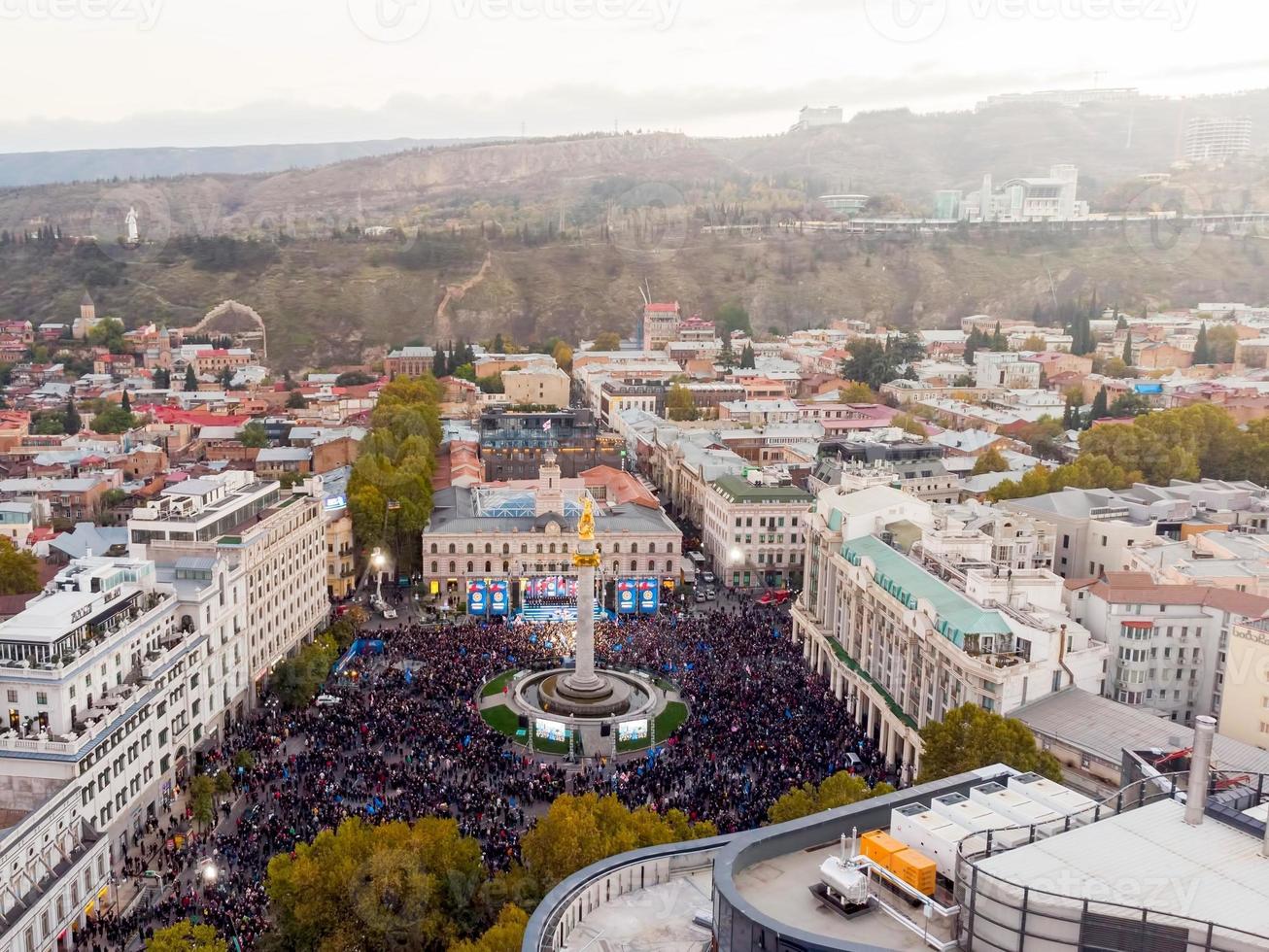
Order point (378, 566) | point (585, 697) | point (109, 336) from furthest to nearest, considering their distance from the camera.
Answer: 1. point (109, 336)
2. point (378, 566)
3. point (585, 697)

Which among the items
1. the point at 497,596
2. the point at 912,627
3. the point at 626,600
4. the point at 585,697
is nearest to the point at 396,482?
the point at 497,596

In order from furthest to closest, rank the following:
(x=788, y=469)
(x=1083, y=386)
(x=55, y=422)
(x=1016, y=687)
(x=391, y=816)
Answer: (x=1083, y=386) → (x=55, y=422) → (x=788, y=469) → (x=1016, y=687) → (x=391, y=816)

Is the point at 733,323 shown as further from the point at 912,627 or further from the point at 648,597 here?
the point at 912,627

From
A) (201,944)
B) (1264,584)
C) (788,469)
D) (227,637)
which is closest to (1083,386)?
(788,469)

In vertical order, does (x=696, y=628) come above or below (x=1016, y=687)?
below

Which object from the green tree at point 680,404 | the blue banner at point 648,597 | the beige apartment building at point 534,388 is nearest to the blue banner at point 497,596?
the blue banner at point 648,597

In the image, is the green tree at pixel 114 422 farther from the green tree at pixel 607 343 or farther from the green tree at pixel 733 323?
the green tree at pixel 733 323

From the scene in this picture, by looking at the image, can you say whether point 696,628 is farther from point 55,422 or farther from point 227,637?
point 55,422
